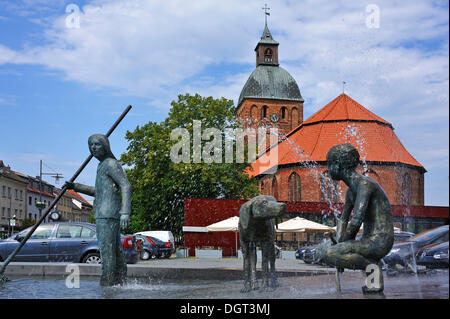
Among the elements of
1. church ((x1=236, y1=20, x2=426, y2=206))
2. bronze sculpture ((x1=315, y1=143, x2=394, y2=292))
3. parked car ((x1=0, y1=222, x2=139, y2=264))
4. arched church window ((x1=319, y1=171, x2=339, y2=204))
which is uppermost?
church ((x1=236, y1=20, x2=426, y2=206))

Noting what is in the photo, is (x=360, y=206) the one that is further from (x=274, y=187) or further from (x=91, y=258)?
(x=274, y=187)

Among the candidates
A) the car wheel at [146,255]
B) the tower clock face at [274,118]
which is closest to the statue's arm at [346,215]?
the car wheel at [146,255]

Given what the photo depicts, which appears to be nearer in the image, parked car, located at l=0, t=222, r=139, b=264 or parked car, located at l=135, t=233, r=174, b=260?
parked car, located at l=0, t=222, r=139, b=264

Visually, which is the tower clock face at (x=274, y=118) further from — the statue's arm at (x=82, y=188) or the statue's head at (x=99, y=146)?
the statue's head at (x=99, y=146)

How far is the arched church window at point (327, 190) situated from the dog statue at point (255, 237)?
42045 mm

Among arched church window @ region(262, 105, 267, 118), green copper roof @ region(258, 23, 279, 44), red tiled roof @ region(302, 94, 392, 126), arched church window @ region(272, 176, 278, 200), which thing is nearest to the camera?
arched church window @ region(272, 176, 278, 200)

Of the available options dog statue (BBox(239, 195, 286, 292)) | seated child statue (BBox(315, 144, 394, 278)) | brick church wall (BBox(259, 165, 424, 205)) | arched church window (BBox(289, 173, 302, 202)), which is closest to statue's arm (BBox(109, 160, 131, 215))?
dog statue (BBox(239, 195, 286, 292))

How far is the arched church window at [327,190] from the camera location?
48.0 meters

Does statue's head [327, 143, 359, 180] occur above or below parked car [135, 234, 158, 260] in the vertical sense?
above

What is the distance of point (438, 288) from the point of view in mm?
4836

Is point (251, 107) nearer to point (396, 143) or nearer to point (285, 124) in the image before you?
point (285, 124)

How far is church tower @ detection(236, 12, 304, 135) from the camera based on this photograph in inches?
3243

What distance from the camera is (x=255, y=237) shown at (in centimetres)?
646

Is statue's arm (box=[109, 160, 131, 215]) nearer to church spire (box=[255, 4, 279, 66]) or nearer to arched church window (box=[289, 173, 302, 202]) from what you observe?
arched church window (box=[289, 173, 302, 202])
